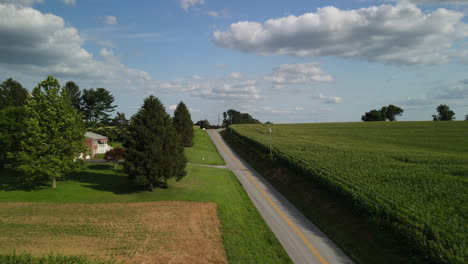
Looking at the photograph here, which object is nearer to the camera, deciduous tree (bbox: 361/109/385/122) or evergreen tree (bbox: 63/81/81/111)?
evergreen tree (bbox: 63/81/81/111)

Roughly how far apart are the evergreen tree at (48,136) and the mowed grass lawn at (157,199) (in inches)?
99.6

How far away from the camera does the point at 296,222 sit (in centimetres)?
2188

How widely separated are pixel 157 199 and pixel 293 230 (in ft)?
46.2

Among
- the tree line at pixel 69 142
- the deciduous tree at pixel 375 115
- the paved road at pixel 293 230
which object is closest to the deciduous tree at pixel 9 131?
the tree line at pixel 69 142

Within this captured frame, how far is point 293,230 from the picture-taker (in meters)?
20.2

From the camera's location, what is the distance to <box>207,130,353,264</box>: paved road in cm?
1620

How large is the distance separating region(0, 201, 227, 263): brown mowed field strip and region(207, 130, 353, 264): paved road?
4.60 metres

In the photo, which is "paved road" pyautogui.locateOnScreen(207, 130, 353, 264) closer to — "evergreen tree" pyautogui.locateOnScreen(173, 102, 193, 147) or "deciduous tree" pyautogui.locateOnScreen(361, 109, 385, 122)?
"evergreen tree" pyautogui.locateOnScreen(173, 102, 193, 147)

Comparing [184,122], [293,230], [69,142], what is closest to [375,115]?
[184,122]

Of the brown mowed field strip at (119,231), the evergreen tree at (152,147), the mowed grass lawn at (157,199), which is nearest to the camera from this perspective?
the brown mowed field strip at (119,231)

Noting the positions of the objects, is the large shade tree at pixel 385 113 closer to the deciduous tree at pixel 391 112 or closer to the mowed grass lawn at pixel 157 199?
the deciduous tree at pixel 391 112

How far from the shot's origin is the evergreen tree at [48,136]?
28359 mm

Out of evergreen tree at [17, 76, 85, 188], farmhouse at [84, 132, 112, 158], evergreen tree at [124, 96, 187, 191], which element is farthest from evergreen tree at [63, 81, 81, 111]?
evergreen tree at [124, 96, 187, 191]

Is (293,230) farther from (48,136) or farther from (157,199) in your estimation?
(48,136)
